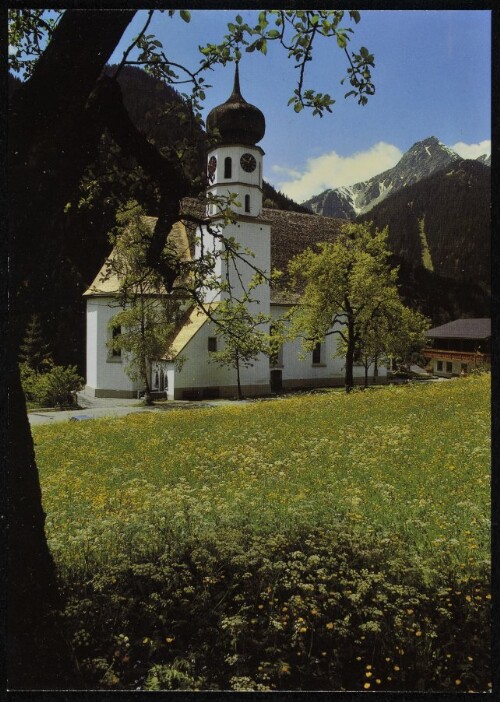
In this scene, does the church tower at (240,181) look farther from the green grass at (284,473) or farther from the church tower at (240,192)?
the green grass at (284,473)

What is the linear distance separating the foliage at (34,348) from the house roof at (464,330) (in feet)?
9.63

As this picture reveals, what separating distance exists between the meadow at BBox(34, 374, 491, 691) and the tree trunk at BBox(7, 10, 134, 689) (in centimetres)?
21

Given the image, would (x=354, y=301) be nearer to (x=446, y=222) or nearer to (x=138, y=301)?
(x=446, y=222)

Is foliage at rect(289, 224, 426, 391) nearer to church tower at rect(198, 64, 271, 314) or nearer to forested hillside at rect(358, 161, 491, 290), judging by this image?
forested hillside at rect(358, 161, 491, 290)

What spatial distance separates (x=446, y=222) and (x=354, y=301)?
105cm

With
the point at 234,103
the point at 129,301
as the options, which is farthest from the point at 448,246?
the point at 129,301

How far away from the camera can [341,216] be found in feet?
14.0

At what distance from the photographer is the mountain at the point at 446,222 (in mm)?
3629

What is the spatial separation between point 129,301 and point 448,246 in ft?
8.20

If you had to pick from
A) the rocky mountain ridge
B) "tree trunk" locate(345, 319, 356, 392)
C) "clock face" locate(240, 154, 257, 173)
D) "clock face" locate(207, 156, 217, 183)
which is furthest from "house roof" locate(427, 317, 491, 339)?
"clock face" locate(207, 156, 217, 183)

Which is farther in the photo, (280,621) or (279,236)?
(279,236)

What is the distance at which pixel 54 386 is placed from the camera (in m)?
4.13

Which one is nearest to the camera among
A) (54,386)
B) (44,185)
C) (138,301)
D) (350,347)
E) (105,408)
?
(44,185)

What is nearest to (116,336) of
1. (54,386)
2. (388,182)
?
(54,386)
